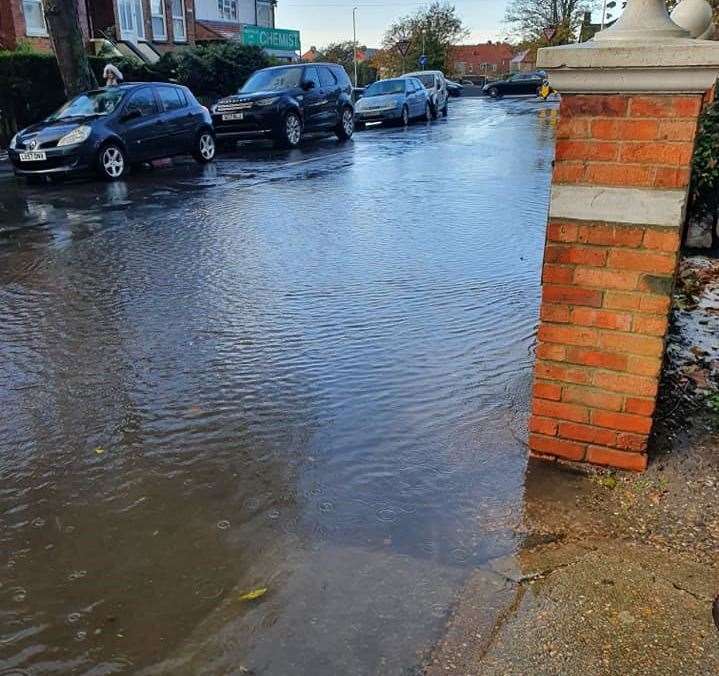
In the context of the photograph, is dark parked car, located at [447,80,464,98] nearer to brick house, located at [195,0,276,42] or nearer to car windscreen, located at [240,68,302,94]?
brick house, located at [195,0,276,42]

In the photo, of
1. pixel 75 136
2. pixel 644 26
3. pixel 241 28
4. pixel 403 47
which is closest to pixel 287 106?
pixel 75 136

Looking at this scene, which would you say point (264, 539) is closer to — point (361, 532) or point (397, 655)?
point (361, 532)

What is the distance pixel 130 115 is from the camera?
1323 cm

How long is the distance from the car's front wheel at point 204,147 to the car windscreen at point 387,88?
11924 mm

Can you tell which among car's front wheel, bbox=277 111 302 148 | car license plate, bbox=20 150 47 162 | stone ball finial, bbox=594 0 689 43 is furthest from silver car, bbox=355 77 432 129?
stone ball finial, bbox=594 0 689 43

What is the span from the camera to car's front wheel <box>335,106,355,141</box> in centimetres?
2017

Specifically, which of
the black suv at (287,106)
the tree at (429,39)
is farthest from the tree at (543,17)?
the black suv at (287,106)

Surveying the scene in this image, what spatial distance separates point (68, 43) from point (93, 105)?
478 centimetres

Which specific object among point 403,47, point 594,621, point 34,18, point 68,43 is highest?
point 403,47

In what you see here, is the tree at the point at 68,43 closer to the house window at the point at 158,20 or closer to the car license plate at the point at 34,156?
→ the car license plate at the point at 34,156

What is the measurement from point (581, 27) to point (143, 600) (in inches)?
2376

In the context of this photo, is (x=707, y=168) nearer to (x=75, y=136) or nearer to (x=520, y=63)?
(x=75, y=136)

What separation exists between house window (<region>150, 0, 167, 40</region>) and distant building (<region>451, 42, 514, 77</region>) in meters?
79.0

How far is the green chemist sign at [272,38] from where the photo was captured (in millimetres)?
39562
